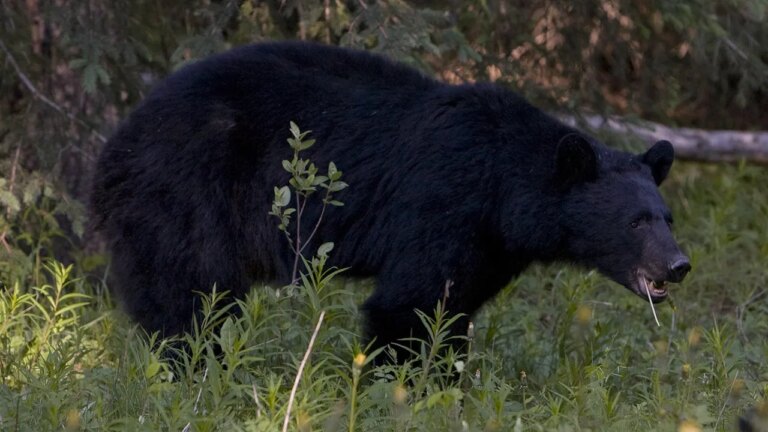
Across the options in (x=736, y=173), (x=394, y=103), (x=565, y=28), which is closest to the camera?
(x=394, y=103)

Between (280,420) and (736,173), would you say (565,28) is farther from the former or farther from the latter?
(280,420)

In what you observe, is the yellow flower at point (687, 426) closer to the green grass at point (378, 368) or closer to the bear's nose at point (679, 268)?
the green grass at point (378, 368)

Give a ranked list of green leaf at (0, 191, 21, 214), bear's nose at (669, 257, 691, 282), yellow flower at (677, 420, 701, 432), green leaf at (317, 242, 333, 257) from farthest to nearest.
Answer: green leaf at (0, 191, 21, 214) < bear's nose at (669, 257, 691, 282) < green leaf at (317, 242, 333, 257) < yellow flower at (677, 420, 701, 432)

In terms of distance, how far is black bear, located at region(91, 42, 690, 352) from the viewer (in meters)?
5.65

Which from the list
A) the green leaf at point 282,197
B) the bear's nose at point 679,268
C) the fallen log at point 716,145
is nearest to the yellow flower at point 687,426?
the bear's nose at point 679,268

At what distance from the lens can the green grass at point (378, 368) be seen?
4410 mm

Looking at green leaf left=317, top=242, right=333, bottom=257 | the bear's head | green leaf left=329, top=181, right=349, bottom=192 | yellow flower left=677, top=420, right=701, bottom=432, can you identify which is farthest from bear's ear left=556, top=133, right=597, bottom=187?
yellow flower left=677, top=420, right=701, bottom=432

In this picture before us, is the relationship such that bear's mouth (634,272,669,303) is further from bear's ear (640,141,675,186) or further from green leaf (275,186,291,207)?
green leaf (275,186,291,207)

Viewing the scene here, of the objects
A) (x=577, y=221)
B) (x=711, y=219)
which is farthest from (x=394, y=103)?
(x=711, y=219)

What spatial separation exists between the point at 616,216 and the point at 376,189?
4.11ft

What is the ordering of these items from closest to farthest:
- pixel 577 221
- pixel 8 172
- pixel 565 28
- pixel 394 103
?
1. pixel 577 221
2. pixel 394 103
3. pixel 8 172
4. pixel 565 28

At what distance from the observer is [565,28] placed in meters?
8.71

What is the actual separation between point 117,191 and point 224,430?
6.63 ft

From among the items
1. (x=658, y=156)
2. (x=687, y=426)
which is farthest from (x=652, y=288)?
(x=687, y=426)
